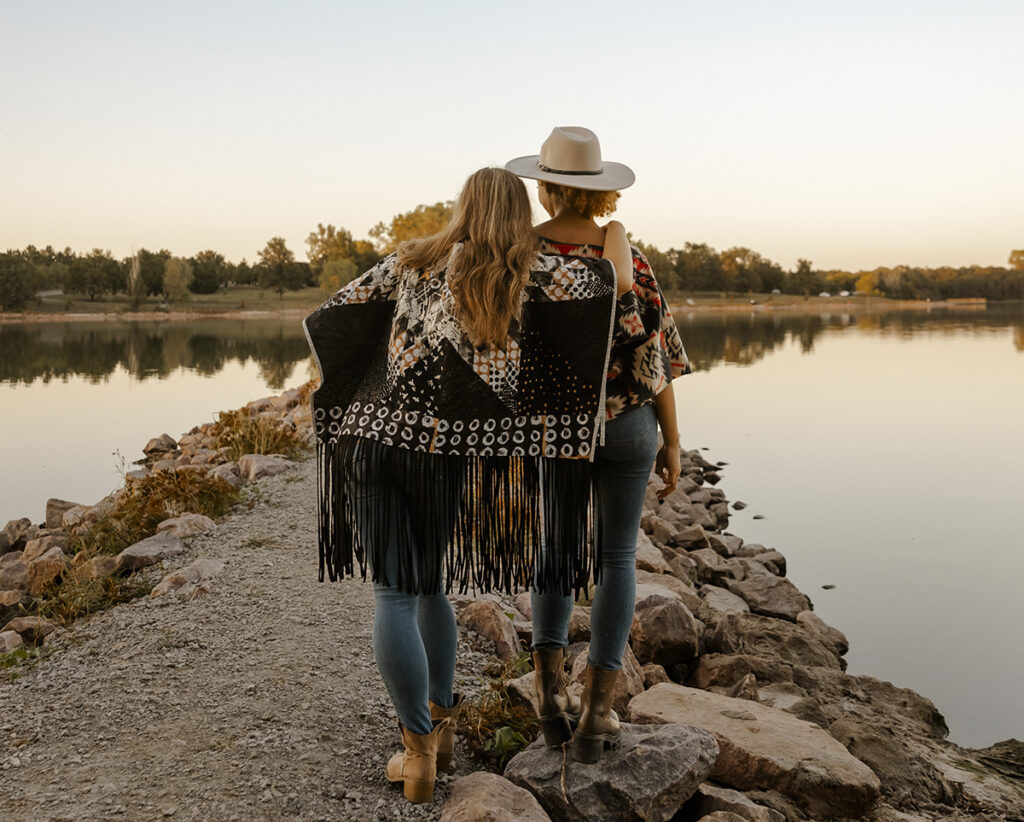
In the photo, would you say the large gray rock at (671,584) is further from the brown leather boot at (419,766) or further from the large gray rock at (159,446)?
the large gray rock at (159,446)

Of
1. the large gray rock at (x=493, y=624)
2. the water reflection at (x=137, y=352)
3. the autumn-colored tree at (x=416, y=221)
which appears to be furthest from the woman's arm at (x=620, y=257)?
the autumn-colored tree at (x=416, y=221)

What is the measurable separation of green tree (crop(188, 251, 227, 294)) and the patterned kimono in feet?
231

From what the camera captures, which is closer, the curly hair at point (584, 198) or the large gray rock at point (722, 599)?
the curly hair at point (584, 198)

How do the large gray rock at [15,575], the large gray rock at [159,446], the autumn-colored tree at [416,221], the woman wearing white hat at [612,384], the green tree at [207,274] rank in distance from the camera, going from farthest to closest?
the green tree at [207,274] → the autumn-colored tree at [416,221] → the large gray rock at [159,446] → the large gray rock at [15,575] → the woman wearing white hat at [612,384]

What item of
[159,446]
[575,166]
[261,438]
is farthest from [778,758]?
[159,446]

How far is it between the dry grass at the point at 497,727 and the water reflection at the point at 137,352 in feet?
60.9

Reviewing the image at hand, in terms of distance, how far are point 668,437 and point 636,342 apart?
0.38m

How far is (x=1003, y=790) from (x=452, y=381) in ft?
10.9

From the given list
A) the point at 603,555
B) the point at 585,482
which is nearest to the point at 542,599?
the point at 603,555

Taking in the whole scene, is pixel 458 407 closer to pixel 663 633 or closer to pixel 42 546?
pixel 663 633

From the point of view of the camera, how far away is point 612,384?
8.43 feet

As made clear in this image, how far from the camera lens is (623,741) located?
2857 mm

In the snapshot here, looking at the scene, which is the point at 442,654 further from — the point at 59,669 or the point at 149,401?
the point at 149,401

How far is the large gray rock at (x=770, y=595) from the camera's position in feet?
21.3
